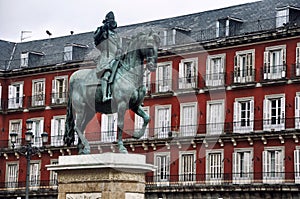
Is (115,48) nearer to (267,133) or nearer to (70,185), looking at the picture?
(70,185)

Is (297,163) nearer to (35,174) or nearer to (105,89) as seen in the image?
(35,174)

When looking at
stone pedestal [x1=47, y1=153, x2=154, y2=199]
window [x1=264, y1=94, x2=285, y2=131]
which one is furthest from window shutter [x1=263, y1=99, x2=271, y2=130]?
stone pedestal [x1=47, y1=153, x2=154, y2=199]

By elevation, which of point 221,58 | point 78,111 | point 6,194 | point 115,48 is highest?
point 221,58

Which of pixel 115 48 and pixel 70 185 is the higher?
pixel 115 48

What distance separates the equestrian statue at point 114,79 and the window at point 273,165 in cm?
3573

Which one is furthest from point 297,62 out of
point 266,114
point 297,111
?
point 266,114

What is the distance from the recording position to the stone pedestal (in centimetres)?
2062

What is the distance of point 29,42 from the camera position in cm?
7944

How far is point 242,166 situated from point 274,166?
8.32ft

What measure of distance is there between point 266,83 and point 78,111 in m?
36.9

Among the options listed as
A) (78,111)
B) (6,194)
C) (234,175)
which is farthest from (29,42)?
(78,111)

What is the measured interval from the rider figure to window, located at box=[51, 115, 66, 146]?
4892 centimetres

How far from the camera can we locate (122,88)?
21.2 metres

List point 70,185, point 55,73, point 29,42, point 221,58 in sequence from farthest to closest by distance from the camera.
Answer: point 29,42 < point 55,73 < point 221,58 < point 70,185
